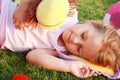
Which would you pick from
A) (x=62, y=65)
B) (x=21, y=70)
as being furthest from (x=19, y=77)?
(x=62, y=65)

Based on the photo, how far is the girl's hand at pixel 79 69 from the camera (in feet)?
5.89

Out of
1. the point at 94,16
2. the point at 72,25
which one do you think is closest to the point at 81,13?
the point at 94,16

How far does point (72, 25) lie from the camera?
6.13 feet

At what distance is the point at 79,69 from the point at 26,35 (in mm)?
316

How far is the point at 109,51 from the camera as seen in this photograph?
1788 mm

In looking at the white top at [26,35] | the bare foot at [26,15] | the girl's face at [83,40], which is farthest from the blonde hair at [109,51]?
the bare foot at [26,15]

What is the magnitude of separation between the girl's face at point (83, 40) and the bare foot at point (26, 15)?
0.57ft

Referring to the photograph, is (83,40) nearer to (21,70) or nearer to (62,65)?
(62,65)

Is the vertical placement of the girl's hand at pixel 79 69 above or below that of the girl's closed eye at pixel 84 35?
below

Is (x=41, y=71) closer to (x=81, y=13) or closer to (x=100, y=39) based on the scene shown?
(x=100, y=39)

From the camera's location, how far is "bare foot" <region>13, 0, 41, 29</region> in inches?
71.9

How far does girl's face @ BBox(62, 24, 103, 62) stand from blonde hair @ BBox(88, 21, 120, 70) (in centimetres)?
2

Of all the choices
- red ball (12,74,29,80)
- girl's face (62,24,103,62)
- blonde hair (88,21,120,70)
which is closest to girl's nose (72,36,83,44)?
girl's face (62,24,103,62)

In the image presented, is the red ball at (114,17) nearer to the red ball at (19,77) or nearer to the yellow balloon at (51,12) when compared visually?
the yellow balloon at (51,12)
